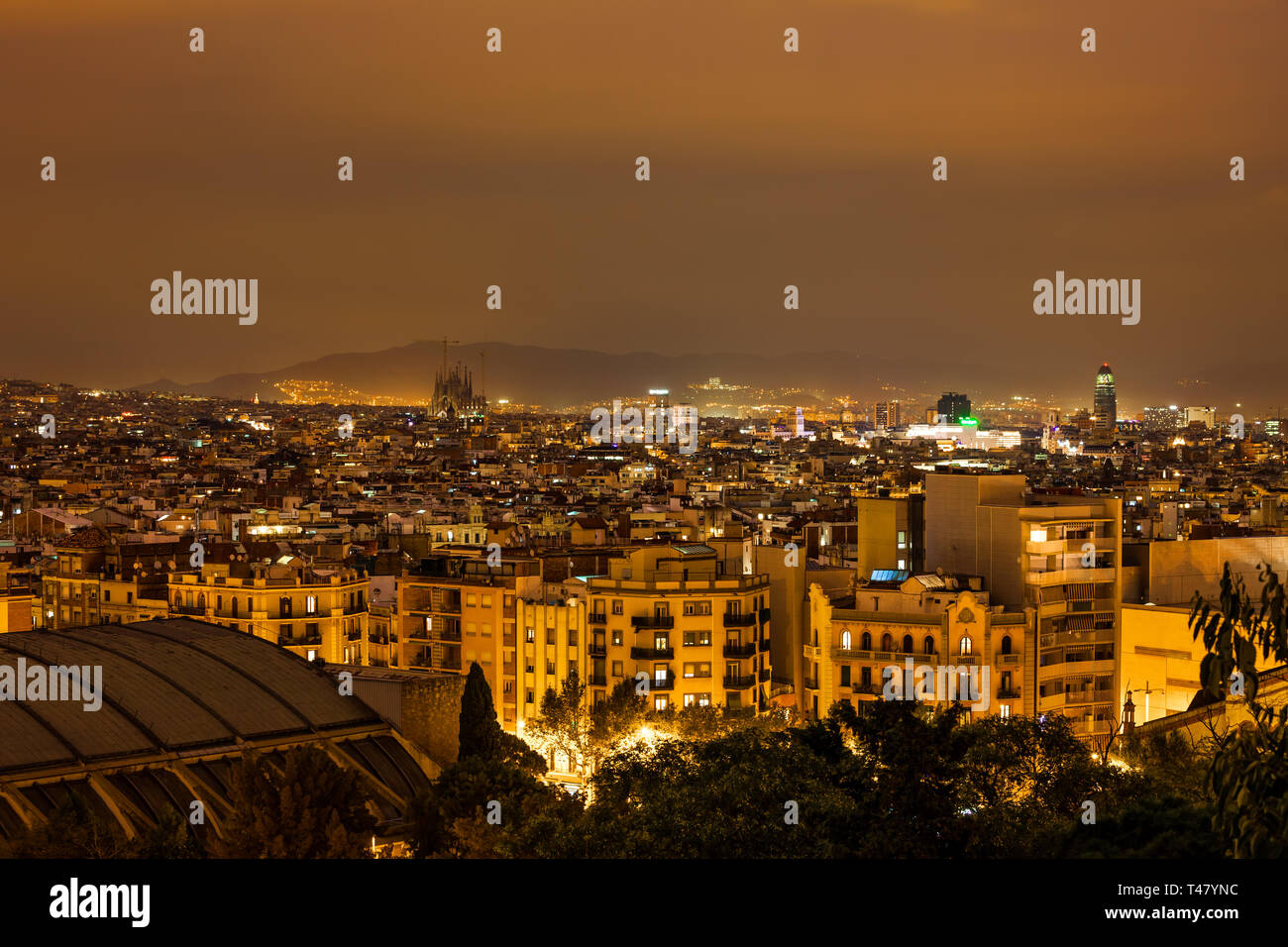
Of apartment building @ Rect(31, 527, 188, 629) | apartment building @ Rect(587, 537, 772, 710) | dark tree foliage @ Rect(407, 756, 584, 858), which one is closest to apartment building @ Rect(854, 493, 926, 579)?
apartment building @ Rect(587, 537, 772, 710)

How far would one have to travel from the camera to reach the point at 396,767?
1105 inches

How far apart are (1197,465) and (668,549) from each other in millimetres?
136270

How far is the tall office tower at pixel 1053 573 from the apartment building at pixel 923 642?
2.31ft

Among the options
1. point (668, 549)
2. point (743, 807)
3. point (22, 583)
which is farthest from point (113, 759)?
point (22, 583)

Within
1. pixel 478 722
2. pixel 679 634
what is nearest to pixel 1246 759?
pixel 478 722

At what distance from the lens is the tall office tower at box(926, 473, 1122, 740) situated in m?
36.0

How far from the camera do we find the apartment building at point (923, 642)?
34.4 m

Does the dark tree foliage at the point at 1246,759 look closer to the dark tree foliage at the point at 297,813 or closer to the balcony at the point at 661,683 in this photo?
the dark tree foliage at the point at 297,813

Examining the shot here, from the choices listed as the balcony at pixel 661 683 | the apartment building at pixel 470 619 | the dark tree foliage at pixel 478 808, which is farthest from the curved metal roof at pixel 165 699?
the balcony at pixel 661 683

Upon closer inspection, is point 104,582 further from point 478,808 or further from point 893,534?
point 478,808

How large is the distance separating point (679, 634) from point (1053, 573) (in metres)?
8.48

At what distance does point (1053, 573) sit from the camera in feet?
121

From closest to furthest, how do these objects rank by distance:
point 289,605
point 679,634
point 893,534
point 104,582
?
point 679,634 → point 893,534 → point 289,605 → point 104,582

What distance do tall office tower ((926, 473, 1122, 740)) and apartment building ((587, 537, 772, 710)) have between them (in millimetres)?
5164
